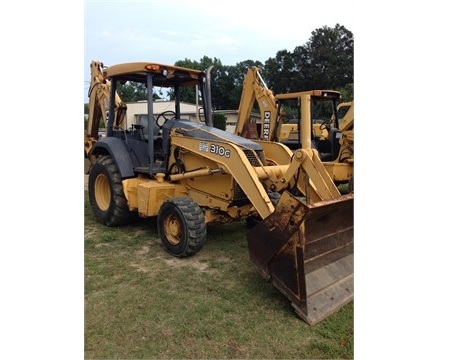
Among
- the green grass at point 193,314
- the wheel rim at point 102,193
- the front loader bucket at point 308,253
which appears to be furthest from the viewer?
the wheel rim at point 102,193

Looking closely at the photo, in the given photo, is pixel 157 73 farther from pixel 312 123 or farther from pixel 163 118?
pixel 312 123

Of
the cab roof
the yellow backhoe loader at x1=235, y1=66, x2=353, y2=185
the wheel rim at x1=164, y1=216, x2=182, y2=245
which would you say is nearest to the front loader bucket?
the wheel rim at x1=164, y1=216, x2=182, y2=245

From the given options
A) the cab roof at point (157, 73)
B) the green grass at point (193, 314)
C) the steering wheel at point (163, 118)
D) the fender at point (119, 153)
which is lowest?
the green grass at point (193, 314)

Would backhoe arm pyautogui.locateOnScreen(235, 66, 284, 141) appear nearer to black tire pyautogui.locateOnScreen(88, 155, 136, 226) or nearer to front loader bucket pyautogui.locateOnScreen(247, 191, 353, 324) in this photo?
black tire pyautogui.locateOnScreen(88, 155, 136, 226)

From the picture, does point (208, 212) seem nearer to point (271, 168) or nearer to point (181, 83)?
point (271, 168)

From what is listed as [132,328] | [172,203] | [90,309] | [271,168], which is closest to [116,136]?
[172,203]

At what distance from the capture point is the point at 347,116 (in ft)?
27.8

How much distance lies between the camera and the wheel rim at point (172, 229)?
4809mm

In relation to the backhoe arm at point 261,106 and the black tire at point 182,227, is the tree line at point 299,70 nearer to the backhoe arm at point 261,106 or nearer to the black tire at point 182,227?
the backhoe arm at point 261,106

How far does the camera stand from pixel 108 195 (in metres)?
6.30

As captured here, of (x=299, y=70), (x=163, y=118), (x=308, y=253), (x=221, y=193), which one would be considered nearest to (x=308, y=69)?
(x=299, y=70)

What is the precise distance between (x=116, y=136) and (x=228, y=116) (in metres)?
28.2

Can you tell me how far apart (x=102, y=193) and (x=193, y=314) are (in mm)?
3523

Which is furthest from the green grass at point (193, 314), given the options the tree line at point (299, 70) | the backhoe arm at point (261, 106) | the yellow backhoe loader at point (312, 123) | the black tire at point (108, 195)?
the tree line at point (299, 70)
